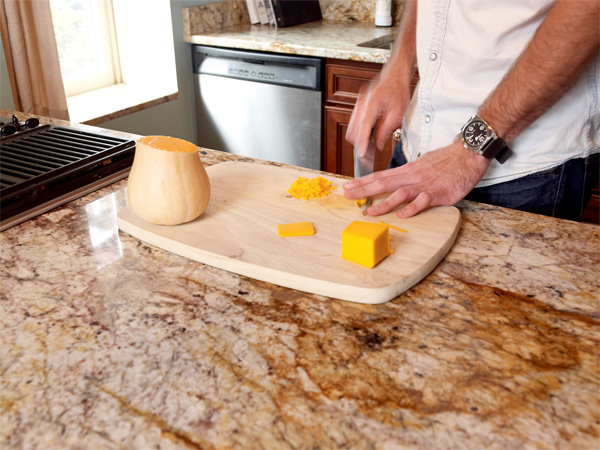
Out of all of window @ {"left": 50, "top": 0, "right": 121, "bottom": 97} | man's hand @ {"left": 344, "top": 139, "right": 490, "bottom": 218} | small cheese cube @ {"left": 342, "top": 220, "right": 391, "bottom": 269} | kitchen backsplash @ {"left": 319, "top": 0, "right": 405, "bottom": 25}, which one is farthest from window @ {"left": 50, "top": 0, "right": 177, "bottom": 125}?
small cheese cube @ {"left": 342, "top": 220, "right": 391, "bottom": 269}

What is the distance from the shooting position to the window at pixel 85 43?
2.47 m

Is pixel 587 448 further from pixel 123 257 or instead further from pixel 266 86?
pixel 266 86

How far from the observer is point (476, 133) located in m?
0.99

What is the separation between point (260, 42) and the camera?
244cm

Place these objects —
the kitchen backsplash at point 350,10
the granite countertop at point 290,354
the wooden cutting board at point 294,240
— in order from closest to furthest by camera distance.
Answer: the granite countertop at point 290,354
the wooden cutting board at point 294,240
the kitchen backsplash at point 350,10

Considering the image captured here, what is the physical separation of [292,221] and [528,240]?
38 cm

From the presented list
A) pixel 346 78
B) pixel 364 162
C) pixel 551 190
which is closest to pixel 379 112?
pixel 364 162

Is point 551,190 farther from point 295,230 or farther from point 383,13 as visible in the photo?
point 383,13

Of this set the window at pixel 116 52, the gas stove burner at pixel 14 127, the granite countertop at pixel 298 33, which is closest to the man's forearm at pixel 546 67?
the gas stove burner at pixel 14 127

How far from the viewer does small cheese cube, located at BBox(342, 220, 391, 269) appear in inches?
30.3

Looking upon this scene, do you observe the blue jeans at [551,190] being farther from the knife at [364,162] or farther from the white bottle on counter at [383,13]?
the white bottle on counter at [383,13]

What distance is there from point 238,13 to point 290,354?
2.56 m

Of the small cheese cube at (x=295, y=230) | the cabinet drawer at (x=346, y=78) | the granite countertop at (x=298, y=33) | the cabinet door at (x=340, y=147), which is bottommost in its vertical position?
the cabinet door at (x=340, y=147)

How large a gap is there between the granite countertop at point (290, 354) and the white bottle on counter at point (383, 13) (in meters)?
2.17
